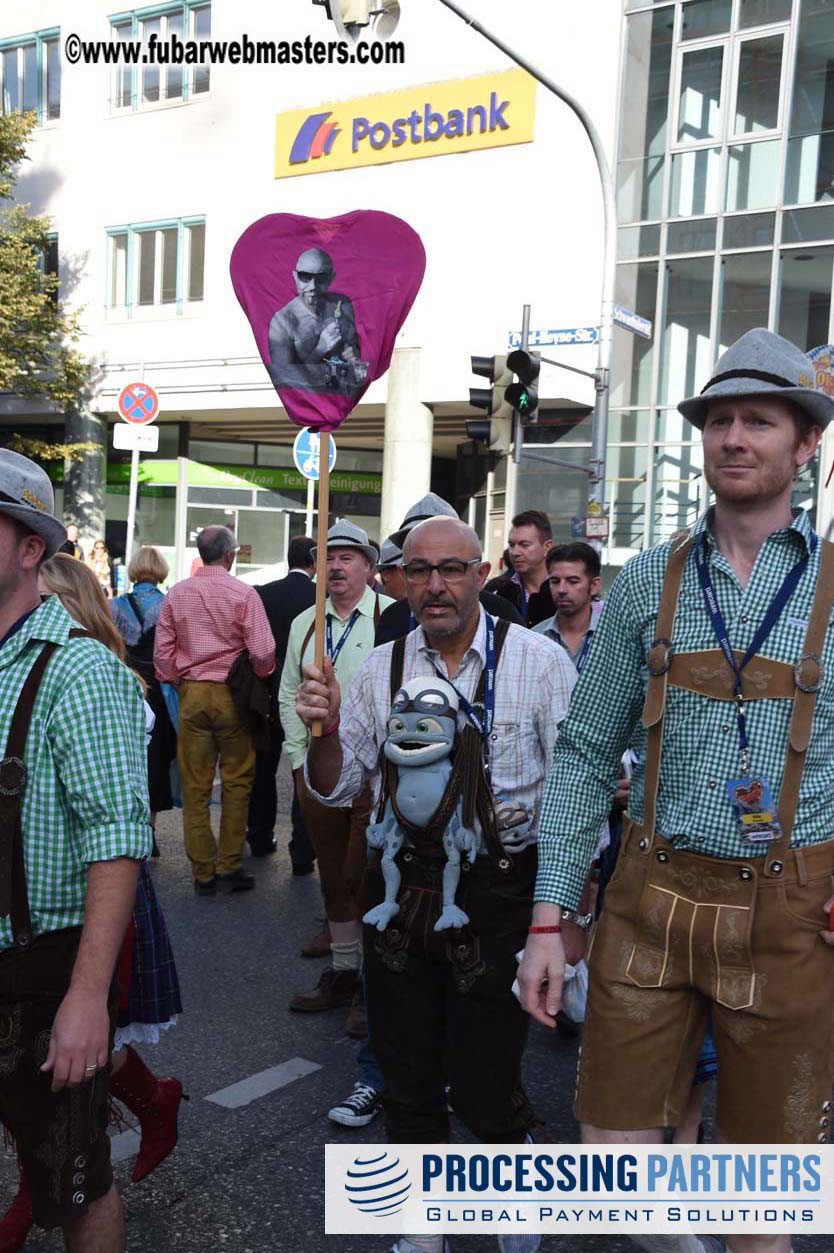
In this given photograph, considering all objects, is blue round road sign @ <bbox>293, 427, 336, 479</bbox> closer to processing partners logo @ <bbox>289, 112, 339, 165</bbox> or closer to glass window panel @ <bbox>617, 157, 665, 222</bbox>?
glass window panel @ <bbox>617, 157, 665, 222</bbox>

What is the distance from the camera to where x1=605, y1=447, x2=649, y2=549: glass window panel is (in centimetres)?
1906

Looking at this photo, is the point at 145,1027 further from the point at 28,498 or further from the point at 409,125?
the point at 409,125

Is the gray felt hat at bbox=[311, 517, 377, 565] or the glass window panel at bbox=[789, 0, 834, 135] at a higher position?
the glass window panel at bbox=[789, 0, 834, 135]

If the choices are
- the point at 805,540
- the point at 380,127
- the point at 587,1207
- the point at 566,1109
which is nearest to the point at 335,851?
the point at 566,1109

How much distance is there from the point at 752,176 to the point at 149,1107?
17733mm

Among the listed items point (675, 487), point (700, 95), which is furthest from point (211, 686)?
point (700, 95)

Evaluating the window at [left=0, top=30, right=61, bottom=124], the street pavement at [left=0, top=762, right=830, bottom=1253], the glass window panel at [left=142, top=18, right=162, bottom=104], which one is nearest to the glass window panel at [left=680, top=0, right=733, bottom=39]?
the glass window panel at [left=142, top=18, right=162, bottom=104]

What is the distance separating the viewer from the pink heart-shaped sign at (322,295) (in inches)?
131

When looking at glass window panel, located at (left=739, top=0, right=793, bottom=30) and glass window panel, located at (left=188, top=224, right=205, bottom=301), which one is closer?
glass window panel, located at (left=739, top=0, right=793, bottom=30)

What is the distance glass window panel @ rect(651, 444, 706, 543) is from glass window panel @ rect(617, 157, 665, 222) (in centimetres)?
378

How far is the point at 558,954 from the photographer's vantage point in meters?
2.51

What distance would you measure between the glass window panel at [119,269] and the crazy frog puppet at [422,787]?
23.2m

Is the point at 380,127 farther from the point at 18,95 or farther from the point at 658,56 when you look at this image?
the point at 18,95

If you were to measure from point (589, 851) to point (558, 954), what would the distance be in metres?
0.24
